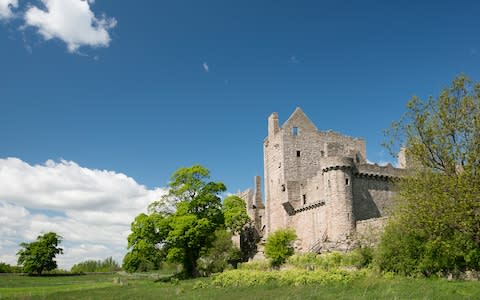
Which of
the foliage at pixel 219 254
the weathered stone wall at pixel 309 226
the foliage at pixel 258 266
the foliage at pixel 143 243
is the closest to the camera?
the foliage at pixel 258 266

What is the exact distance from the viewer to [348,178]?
124 ft

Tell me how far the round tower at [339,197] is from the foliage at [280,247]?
14.5 ft

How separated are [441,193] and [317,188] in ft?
64.4

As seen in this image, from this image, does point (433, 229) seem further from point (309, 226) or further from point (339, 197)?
point (309, 226)

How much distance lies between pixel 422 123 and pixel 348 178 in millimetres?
13916

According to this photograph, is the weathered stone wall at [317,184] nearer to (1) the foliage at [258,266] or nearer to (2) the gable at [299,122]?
(2) the gable at [299,122]

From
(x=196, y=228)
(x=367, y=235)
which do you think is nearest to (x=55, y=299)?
(x=196, y=228)

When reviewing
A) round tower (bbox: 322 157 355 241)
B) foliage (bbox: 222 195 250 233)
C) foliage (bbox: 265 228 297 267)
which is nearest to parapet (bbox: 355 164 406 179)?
round tower (bbox: 322 157 355 241)

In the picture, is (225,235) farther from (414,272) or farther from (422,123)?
(422,123)

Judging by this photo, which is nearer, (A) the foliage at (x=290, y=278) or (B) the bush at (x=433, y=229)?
(B) the bush at (x=433, y=229)

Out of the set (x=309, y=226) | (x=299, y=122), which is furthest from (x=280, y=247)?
(x=299, y=122)

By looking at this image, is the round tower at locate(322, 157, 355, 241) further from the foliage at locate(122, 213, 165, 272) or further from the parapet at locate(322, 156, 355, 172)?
the foliage at locate(122, 213, 165, 272)

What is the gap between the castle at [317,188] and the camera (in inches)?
1457

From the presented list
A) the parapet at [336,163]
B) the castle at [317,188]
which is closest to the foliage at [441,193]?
the castle at [317,188]
